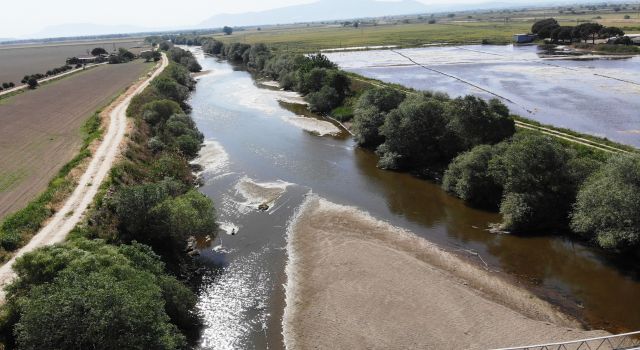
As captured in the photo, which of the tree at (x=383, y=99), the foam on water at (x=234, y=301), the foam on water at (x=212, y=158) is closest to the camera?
the foam on water at (x=234, y=301)

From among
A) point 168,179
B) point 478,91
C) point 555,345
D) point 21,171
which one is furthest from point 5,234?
point 478,91

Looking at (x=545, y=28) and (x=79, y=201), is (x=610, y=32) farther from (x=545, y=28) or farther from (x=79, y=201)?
(x=79, y=201)

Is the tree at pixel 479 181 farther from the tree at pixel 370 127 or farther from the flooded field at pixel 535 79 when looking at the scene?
the flooded field at pixel 535 79

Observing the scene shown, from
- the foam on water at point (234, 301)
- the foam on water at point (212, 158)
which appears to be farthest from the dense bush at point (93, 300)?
the foam on water at point (212, 158)

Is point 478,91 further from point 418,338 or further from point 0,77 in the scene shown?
point 0,77

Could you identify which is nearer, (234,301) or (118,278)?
(118,278)

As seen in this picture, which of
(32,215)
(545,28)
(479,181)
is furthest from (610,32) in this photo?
(32,215)
